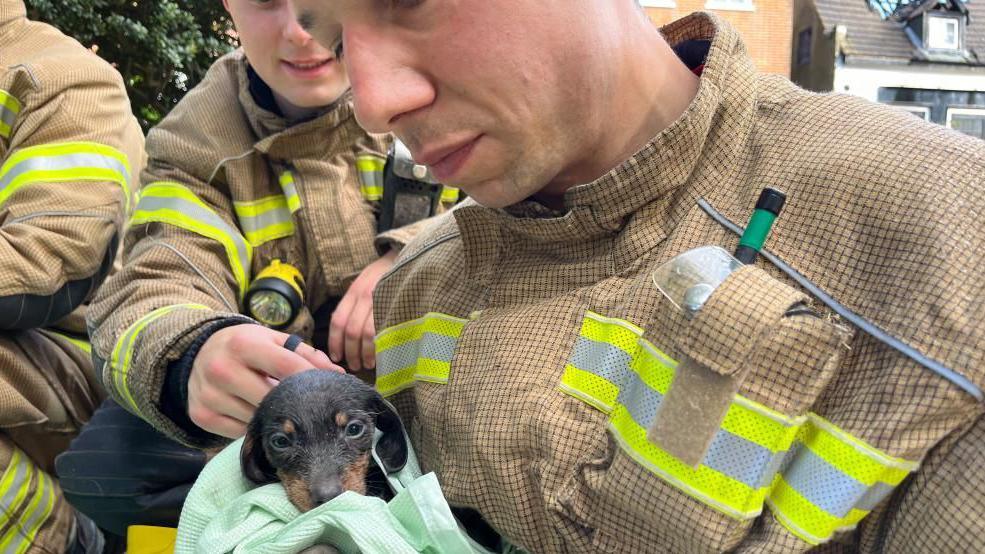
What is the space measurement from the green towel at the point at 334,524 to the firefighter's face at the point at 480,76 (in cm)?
61

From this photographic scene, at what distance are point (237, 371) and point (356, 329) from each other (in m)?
0.47

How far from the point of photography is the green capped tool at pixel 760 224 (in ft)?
4.16

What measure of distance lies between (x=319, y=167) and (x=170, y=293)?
647mm

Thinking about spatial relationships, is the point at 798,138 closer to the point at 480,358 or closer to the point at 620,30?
the point at 620,30

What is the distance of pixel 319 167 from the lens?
2.73 metres

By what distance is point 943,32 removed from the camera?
56.0 ft

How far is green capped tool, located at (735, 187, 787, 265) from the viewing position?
1.27 meters

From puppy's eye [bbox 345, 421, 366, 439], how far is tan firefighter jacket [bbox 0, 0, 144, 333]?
153cm

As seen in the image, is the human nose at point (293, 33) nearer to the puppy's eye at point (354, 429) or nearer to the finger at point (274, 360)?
the finger at point (274, 360)

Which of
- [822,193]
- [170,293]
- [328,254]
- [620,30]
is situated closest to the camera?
[822,193]

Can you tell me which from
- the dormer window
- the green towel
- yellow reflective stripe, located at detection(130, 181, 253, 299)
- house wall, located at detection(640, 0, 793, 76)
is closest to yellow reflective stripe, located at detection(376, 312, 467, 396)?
the green towel

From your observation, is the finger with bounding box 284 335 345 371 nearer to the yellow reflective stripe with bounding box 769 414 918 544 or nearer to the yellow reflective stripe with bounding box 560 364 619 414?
the yellow reflective stripe with bounding box 560 364 619 414

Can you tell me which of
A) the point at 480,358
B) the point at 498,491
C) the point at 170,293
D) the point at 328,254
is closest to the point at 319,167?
the point at 328,254

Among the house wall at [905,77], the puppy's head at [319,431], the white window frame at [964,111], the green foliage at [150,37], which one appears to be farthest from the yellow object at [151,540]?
the house wall at [905,77]
